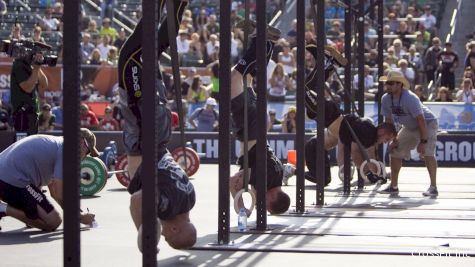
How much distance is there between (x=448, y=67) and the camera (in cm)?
2709

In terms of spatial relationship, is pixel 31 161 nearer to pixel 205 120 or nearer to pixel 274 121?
pixel 205 120

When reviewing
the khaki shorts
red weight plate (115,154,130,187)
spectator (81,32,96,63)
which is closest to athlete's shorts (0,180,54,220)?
red weight plate (115,154,130,187)

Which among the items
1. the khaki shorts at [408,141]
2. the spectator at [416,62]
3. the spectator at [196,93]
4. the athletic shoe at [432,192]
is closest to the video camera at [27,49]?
the khaki shorts at [408,141]

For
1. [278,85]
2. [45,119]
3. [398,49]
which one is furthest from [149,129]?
[398,49]

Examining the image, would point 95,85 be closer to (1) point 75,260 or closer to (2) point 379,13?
(2) point 379,13

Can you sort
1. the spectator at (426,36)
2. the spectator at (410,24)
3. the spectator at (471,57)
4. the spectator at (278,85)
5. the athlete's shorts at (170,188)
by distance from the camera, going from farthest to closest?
the spectator at (410,24)
the spectator at (426,36)
the spectator at (471,57)
the spectator at (278,85)
the athlete's shorts at (170,188)

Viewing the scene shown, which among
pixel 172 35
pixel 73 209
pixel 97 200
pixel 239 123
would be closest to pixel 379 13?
pixel 97 200

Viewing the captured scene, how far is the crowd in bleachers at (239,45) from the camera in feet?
86.3

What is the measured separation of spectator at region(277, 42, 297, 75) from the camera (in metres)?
28.0

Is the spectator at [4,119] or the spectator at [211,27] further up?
the spectator at [211,27]

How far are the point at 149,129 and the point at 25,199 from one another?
13.5ft

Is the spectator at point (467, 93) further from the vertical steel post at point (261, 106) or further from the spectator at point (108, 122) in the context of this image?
the vertical steel post at point (261, 106)

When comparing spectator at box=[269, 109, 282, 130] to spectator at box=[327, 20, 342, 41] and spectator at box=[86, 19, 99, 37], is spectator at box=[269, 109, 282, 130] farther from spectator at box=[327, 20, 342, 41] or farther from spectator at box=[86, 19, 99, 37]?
spectator at box=[86, 19, 99, 37]

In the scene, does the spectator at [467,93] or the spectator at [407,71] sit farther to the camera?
the spectator at [407,71]
